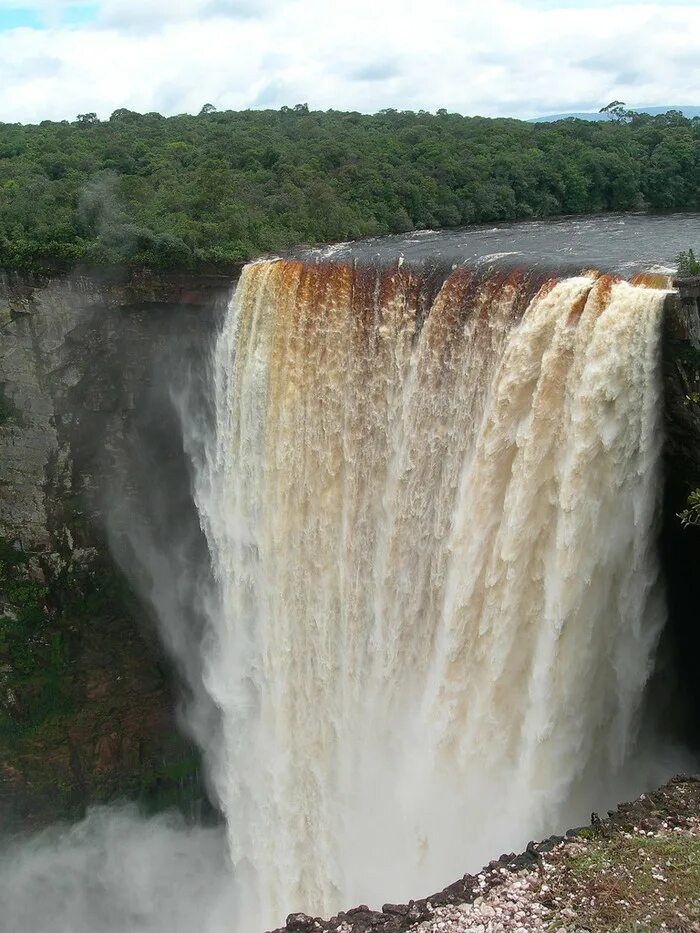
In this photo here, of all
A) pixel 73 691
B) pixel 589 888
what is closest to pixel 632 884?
pixel 589 888

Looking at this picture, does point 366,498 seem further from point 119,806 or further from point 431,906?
point 119,806

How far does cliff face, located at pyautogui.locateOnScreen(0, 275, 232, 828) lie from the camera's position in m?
22.1

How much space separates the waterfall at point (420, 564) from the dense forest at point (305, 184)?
12.7 ft

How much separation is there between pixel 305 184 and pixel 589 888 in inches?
806

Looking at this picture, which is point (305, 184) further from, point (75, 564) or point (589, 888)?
point (589, 888)

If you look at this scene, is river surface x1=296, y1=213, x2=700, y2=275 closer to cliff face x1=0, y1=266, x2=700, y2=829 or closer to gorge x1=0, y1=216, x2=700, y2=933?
gorge x1=0, y1=216, x2=700, y2=933

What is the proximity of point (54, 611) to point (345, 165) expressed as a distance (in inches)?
597

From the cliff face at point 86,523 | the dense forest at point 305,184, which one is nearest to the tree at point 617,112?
the dense forest at point 305,184

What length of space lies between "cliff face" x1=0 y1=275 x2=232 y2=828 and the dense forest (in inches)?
80.0

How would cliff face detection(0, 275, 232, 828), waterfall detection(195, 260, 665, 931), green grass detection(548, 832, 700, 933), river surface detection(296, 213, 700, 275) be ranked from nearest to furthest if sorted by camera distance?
green grass detection(548, 832, 700, 933)
waterfall detection(195, 260, 665, 931)
river surface detection(296, 213, 700, 275)
cliff face detection(0, 275, 232, 828)

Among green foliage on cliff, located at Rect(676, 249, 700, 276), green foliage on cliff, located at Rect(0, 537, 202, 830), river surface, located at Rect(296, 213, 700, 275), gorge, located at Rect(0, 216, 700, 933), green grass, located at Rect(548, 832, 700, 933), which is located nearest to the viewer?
green grass, located at Rect(548, 832, 700, 933)

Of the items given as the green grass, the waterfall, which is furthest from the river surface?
the green grass

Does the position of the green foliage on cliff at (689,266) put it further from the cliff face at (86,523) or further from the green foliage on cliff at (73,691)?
the green foliage on cliff at (73,691)

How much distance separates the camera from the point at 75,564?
23391 mm
